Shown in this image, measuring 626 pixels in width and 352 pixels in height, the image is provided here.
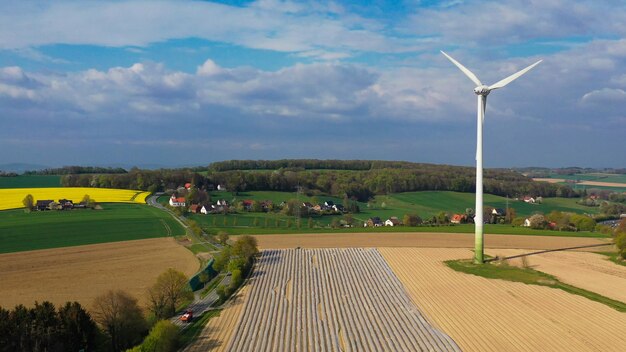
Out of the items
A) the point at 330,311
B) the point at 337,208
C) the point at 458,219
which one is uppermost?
the point at 337,208

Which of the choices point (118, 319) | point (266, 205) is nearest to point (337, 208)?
point (266, 205)

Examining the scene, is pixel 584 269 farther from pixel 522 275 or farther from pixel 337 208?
pixel 337 208

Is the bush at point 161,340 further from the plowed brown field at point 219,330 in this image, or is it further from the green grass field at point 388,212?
the green grass field at point 388,212

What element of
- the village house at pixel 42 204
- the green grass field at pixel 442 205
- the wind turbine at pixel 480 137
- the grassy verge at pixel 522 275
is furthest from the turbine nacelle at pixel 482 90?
the village house at pixel 42 204

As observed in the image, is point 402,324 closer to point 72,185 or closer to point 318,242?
point 318,242

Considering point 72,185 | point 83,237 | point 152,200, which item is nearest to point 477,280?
point 83,237

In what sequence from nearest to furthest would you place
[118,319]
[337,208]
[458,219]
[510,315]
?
[118,319], [510,315], [458,219], [337,208]

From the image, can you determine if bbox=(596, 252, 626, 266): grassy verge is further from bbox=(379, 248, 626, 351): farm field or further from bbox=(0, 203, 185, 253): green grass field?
bbox=(0, 203, 185, 253): green grass field
